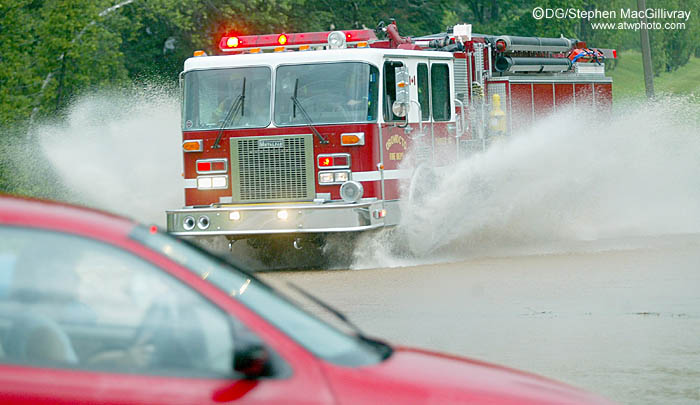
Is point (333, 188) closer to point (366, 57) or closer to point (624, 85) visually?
point (366, 57)

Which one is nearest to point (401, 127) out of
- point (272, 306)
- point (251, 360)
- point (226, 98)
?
point (226, 98)

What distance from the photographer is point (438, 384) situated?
4.06 m

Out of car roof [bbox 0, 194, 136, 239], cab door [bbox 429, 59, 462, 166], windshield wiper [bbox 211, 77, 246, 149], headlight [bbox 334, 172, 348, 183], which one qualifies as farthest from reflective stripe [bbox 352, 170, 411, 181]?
car roof [bbox 0, 194, 136, 239]

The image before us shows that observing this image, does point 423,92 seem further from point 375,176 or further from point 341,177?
point 341,177

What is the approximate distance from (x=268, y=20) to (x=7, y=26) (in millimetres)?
9952

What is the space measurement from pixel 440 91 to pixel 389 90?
4.92 feet

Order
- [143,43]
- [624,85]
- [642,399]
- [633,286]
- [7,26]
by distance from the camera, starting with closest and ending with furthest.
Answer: [642,399], [633,286], [7,26], [143,43], [624,85]

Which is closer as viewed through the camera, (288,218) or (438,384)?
(438,384)

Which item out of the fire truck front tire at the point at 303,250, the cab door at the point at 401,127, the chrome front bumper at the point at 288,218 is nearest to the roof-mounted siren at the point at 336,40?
the cab door at the point at 401,127

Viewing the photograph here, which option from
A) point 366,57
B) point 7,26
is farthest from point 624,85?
point 366,57

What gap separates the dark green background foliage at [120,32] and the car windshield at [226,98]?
25.6 ft

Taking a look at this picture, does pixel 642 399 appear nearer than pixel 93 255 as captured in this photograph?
No

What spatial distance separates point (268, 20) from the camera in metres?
35.2

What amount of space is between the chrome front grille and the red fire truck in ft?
0.04
